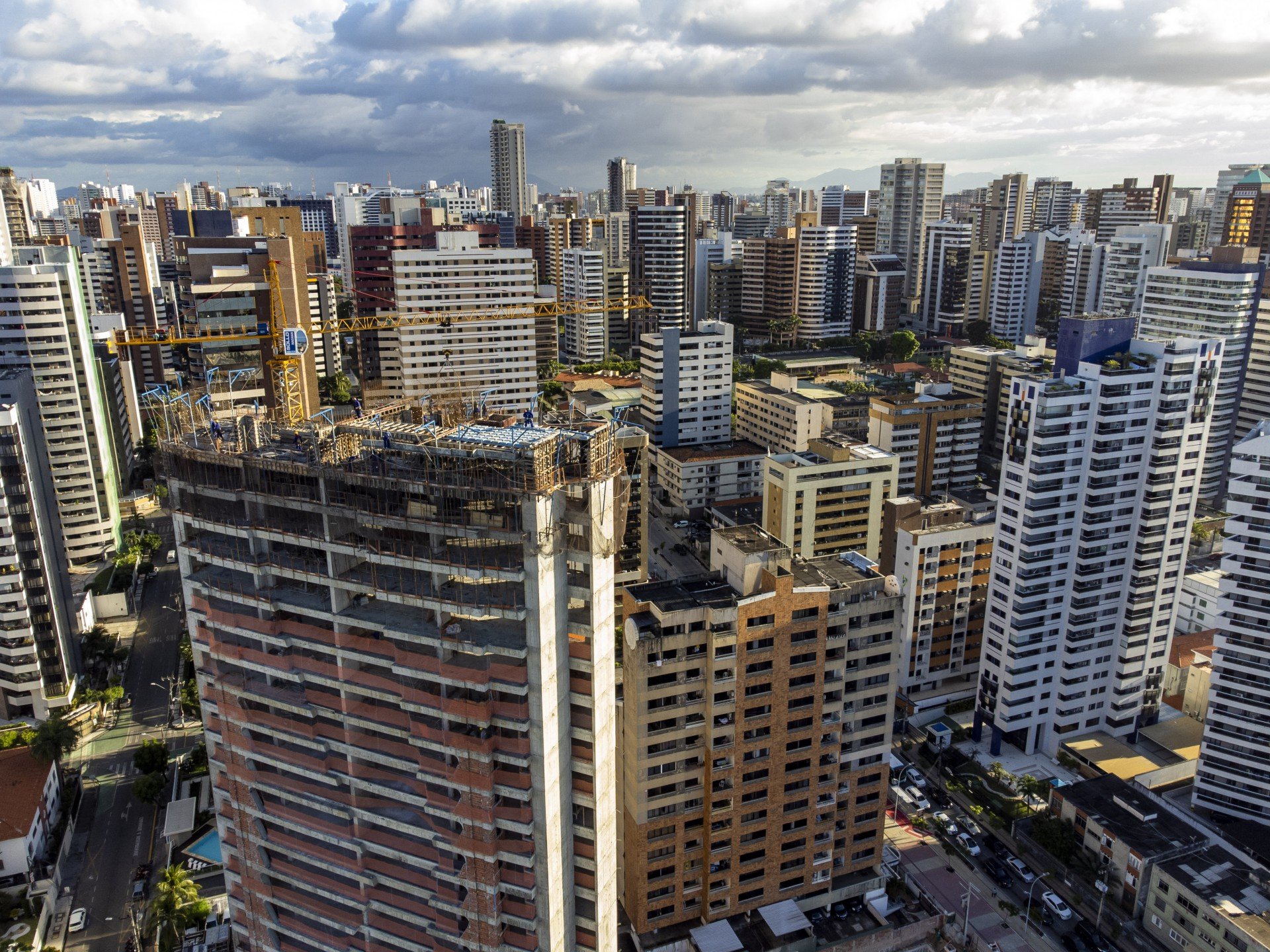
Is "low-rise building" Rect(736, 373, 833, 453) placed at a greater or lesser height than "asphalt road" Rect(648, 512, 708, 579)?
greater

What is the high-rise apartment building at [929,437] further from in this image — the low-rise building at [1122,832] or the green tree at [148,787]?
the green tree at [148,787]

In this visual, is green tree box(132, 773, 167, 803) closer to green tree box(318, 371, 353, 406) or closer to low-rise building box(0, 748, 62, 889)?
low-rise building box(0, 748, 62, 889)

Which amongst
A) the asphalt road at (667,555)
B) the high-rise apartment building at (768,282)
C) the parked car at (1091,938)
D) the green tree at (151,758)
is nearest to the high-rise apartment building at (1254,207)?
the high-rise apartment building at (768,282)

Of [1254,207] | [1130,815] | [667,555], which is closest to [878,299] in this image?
[1254,207]

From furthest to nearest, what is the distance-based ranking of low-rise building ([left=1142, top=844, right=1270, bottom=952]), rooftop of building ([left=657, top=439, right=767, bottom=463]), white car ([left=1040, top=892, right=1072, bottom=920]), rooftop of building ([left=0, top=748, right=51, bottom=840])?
rooftop of building ([left=657, top=439, right=767, bottom=463]), rooftop of building ([left=0, top=748, right=51, bottom=840]), white car ([left=1040, top=892, right=1072, bottom=920]), low-rise building ([left=1142, top=844, right=1270, bottom=952])

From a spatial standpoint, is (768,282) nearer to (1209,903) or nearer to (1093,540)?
(1093,540)

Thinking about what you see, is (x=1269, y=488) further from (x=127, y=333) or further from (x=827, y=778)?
(x=127, y=333)

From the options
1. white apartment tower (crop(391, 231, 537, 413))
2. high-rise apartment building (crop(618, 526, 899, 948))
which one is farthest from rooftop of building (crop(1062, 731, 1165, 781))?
white apartment tower (crop(391, 231, 537, 413))

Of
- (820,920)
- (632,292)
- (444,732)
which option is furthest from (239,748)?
(632,292)
